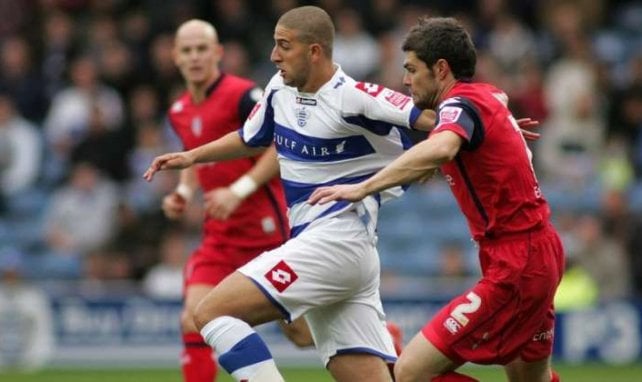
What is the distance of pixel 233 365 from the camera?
26.6 feet

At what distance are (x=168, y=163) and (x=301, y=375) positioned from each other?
255 inches

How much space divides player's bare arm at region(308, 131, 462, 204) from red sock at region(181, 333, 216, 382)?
113 inches

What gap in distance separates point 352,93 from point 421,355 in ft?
4.95

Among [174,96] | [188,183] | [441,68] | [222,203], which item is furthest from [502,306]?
[174,96]

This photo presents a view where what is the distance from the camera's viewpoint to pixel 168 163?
8.62 m

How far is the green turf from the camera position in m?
14.2

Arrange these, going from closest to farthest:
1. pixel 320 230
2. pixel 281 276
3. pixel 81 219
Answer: pixel 281 276, pixel 320 230, pixel 81 219

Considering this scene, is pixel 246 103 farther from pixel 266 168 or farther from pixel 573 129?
pixel 573 129

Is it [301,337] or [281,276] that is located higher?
[281,276]

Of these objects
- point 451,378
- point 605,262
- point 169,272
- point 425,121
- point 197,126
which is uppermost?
point 425,121

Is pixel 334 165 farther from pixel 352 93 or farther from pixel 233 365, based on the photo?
pixel 233 365

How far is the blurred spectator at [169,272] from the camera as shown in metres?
16.7

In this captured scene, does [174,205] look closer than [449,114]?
No

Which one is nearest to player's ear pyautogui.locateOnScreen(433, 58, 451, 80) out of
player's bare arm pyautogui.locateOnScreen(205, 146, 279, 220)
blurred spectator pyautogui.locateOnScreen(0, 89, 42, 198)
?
player's bare arm pyautogui.locateOnScreen(205, 146, 279, 220)
